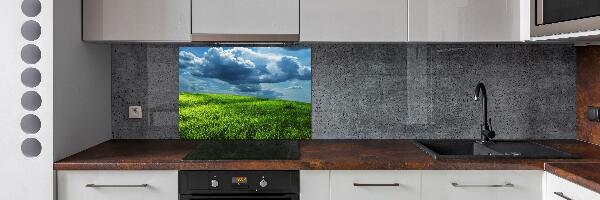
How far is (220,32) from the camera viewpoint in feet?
9.18

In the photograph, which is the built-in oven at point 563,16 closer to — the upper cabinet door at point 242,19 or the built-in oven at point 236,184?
the upper cabinet door at point 242,19

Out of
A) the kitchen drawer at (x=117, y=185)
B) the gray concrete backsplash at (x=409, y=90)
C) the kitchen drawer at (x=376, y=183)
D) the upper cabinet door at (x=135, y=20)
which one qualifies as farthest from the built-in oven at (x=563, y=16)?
the kitchen drawer at (x=117, y=185)

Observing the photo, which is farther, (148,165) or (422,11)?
(422,11)

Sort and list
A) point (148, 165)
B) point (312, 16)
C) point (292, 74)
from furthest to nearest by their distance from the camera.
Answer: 1. point (292, 74)
2. point (312, 16)
3. point (148, 165)

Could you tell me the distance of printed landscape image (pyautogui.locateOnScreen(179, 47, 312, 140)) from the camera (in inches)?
126

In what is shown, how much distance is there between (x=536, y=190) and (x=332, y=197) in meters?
0.83

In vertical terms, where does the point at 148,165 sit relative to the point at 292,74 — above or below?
below

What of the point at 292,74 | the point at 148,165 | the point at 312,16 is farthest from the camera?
the point at 292,74

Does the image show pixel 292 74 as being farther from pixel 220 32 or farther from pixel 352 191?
pixel 352 191

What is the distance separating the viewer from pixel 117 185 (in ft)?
8.17

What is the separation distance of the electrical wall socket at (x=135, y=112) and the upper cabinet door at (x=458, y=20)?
1454mm

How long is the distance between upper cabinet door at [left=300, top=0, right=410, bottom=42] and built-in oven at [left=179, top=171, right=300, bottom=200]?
700mm

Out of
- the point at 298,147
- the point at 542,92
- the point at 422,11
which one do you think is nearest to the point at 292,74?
the point at 298,147

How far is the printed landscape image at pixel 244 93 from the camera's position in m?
3.21
